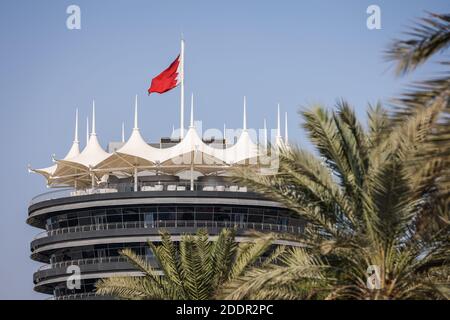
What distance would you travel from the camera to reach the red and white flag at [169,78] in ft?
285

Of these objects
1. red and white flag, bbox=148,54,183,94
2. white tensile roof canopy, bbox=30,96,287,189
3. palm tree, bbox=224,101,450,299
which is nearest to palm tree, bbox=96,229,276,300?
palm tree, bbox=224,101,450,299

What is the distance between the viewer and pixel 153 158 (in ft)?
286

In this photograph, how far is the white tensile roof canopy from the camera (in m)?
87.0

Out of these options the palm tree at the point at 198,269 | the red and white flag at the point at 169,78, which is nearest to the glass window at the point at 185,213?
the red and white flag at the point at 169,78

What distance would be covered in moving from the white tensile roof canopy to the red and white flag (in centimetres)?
372

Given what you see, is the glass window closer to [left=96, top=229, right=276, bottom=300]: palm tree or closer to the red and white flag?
the red and white flag

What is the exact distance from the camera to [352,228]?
29297mm

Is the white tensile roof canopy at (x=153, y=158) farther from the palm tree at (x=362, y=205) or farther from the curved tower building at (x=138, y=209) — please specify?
the palm tree at (x=362, y=205)

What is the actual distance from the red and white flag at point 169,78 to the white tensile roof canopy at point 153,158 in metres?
3.72

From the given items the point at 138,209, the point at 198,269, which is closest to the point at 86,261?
the point at 138,209

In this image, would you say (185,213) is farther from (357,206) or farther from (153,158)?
(357,206)

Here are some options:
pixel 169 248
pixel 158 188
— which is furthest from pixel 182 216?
pixel 169 248
